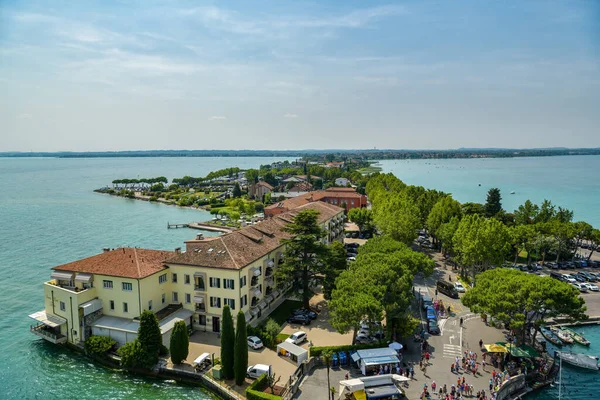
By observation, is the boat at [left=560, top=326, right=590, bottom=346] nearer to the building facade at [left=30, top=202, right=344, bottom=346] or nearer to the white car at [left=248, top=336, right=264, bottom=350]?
the white car at [left=248, top=336, right=264, bottom=350]

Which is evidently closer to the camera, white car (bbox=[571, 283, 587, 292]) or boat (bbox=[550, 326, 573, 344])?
boat (bbox=[550, 326, 573, 344])

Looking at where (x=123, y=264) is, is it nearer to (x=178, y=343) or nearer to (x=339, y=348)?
(x=178, y=343)

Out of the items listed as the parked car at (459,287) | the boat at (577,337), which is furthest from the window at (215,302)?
the boat at (577,337)

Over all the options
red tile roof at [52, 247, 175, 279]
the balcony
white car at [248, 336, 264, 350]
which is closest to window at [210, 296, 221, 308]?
white car at [248, 336, 264, 350]

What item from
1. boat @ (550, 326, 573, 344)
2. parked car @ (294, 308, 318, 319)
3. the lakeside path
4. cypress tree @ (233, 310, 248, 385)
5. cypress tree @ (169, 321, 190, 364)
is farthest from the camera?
parked car @ (294, 308, 318, 319)

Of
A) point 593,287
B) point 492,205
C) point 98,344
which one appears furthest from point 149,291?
point 492,205

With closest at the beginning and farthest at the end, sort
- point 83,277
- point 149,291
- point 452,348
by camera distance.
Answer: point 452,348
point 149,291
point 83,277

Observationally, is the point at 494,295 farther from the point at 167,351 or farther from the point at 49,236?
the point at 49,236
